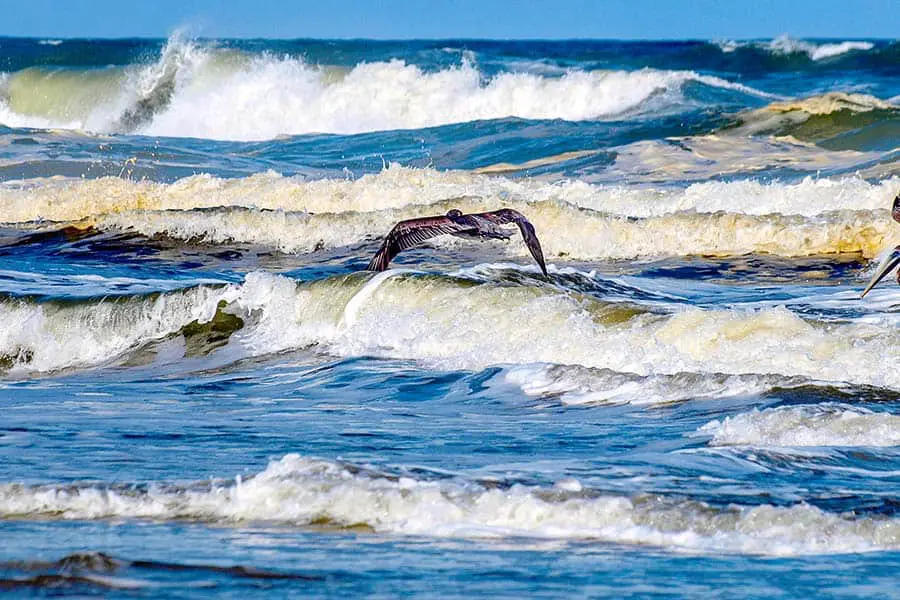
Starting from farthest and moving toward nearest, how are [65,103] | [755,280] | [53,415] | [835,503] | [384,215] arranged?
[65,103] → [384,215] → [755,280] → [53,415] → [835,503]

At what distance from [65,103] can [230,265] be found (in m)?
31.3

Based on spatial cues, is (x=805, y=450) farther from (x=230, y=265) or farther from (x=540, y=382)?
(x=230, y=265)

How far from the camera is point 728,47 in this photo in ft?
186

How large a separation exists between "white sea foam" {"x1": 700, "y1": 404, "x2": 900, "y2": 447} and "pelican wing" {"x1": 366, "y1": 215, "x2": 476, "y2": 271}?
3.82m

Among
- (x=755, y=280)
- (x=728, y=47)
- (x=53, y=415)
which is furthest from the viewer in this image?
(x=728, y=47)

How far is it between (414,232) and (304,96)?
3159 centimetres

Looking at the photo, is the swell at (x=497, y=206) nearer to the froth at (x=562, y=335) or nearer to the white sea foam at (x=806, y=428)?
the froth at (x=562, y=335)

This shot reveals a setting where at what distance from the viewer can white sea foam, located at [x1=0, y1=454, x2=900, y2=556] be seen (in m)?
4.54

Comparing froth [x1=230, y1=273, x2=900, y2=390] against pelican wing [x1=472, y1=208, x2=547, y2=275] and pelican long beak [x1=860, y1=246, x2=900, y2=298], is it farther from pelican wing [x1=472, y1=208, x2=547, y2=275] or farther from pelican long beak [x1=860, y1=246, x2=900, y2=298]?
pelican long beak [x1=860, y1=246, x2=900, y2=298]

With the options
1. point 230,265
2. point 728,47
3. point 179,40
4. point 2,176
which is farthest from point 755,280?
point 728,47

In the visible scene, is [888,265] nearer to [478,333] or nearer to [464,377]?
[464,377]

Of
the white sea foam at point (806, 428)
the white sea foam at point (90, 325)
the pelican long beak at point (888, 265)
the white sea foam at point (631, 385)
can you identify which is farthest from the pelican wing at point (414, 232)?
the white sea foam at point (806, 428)

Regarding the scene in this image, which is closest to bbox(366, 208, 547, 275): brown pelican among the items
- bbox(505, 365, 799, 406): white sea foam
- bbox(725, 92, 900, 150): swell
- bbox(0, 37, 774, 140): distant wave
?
bbox(505, 365, 799, 406): white sea foam

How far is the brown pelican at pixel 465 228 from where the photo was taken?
375 inches
